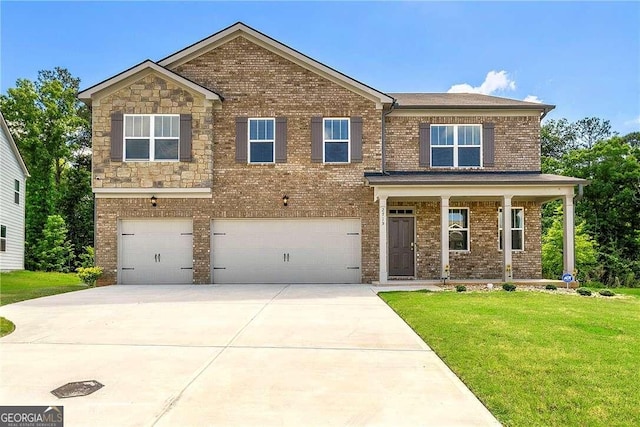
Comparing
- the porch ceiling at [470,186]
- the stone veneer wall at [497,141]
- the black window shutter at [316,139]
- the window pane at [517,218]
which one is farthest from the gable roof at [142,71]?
the window pane at [517,218]

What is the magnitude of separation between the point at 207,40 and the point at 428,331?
12288mm

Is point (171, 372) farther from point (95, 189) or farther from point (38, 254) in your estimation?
point (38, 254)

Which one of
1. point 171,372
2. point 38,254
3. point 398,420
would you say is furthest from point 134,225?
point 38,254

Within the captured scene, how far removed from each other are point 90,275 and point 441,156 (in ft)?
39.4

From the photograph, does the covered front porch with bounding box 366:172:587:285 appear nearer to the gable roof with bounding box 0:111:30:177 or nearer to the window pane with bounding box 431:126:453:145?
the window pane with bounding box 431:126:453:145

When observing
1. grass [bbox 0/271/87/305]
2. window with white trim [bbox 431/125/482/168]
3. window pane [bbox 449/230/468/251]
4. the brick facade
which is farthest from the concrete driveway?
window with white trim [bbox 431/125/482/168]

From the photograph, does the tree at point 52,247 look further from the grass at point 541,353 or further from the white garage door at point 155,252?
the grass at point 541,353

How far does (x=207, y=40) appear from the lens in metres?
15.4

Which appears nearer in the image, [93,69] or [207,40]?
[207,40]

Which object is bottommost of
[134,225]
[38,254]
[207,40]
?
[38,254]

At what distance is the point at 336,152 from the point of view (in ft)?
51.1

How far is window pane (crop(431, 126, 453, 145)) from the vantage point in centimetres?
1616

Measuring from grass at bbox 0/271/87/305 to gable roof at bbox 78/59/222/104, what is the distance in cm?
611

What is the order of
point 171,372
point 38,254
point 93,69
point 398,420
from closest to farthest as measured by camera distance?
point 398,420 → point 171,372 → point 38,254 → point 93,69
